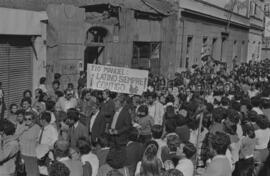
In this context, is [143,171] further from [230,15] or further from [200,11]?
[230,15]

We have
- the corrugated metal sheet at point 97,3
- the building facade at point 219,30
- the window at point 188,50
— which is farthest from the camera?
the window at point 188,50

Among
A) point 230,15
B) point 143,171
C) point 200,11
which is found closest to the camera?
point 143,171

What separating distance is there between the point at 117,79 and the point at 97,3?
6.57 m

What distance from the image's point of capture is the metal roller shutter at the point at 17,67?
1294 centimetres

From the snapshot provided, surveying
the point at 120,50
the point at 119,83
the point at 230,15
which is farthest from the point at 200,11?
the point at 119,83

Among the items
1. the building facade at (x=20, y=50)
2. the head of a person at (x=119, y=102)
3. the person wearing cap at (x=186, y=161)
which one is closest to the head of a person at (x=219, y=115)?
the head of a person at (x=119, y=102)

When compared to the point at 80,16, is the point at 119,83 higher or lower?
lower

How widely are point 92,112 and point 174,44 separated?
42.7 ft

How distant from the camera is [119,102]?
9258 mm

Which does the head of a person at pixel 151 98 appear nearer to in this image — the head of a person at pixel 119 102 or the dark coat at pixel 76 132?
the head of a person at pixel 119 102

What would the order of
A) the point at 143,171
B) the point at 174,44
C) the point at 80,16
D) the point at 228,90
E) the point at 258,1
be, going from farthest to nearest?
the point at 258,1
the point at 174,44
the point at 80,16
the point at 228,90
the point at 143,171

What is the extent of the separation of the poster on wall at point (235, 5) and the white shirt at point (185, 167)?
915 inches

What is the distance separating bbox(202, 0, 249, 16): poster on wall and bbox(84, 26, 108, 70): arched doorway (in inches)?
498

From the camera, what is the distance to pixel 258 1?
48.4 metres
